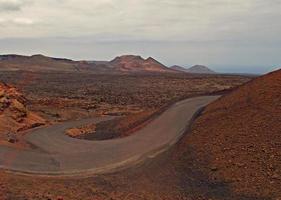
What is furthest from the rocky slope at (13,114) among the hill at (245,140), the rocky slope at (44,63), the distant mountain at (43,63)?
the rocky slope at (44,63)

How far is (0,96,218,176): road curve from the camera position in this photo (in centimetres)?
1967

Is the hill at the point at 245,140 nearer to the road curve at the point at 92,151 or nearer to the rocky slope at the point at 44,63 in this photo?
the road curve at the point at 92,151

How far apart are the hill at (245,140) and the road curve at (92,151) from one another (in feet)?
9.29

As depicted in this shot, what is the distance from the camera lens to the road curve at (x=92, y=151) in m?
19.7

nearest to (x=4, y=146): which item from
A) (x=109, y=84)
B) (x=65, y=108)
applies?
(x=65, y=108)

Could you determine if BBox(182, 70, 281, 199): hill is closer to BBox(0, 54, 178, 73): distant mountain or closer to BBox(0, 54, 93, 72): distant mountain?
BBox(0, 54, 178, 73): distant mountain

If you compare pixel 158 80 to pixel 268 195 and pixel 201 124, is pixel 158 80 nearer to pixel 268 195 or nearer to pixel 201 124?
pixel 201 124

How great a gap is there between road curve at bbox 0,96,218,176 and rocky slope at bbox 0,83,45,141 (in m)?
2.86

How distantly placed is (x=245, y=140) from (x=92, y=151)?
876cm

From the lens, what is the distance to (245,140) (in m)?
18.4

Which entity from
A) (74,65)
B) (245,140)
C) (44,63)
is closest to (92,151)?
(245,140)

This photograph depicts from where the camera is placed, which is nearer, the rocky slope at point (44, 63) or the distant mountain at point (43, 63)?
the distant mountain at point (43, 63)

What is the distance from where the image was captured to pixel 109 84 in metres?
93.9

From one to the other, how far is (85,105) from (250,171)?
40596 mm
